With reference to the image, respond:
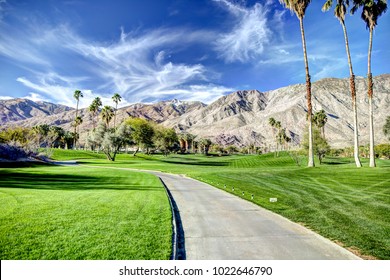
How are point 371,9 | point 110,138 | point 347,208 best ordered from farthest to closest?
point 110,138
point 371,9
point 347,208

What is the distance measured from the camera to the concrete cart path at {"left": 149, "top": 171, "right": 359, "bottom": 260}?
25.1ft

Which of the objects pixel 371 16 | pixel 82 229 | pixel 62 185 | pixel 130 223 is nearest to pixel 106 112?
pixel 62 185

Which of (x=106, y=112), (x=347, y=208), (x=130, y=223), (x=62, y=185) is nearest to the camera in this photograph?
(x=130, y=223)

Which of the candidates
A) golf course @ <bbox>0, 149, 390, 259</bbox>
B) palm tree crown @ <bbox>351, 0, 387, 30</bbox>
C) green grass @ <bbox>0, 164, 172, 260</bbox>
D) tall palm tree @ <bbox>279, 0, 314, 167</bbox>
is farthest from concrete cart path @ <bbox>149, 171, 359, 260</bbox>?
palm tree crown @ <bbox>351, 0, 387, 30</bbox>

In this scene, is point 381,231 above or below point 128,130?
below

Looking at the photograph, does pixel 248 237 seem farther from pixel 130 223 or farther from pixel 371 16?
pixel 371 16

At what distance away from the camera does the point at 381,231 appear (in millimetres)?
10039

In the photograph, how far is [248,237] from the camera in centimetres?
912

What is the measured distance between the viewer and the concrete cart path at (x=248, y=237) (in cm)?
766

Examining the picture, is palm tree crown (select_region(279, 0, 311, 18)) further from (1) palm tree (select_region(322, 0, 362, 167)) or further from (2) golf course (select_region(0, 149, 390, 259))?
(2) golf course (select_region(0, 149, 390, 259))
